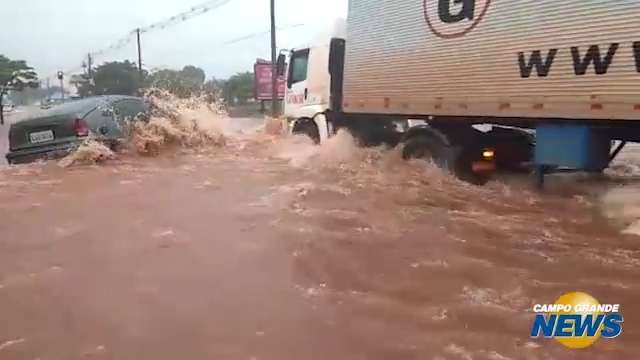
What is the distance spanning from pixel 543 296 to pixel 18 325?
10.5 feet

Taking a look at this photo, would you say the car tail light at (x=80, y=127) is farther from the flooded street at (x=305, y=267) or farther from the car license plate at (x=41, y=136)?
the flooded street at (x=305, y=267)

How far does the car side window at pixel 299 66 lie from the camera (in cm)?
1212

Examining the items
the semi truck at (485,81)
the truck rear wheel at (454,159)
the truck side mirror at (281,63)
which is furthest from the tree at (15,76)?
the truck rear wheel at (454,159)

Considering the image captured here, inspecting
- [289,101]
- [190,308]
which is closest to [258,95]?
[289,101]

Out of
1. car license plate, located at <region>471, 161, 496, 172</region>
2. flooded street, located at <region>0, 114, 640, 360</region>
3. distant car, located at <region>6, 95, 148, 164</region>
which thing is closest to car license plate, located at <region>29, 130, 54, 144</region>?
distant car, located at <region>6, 95, 148, 164</region>

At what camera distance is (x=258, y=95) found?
40.4 meters

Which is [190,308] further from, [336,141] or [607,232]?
[336,141]

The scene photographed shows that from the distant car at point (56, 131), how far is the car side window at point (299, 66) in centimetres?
360

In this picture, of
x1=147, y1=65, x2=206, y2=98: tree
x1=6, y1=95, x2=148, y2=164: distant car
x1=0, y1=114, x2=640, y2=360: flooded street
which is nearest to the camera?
x1=0, y1=114, x2=640, y2=360: flooded street

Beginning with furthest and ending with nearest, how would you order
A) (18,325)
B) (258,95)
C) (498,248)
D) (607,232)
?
(258,95) → (607,232) → (498,248) → (18,325)

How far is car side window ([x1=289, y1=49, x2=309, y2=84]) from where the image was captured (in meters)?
12.1

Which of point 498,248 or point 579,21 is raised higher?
point 579,21

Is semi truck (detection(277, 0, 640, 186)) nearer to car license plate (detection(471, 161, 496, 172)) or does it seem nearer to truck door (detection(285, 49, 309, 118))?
car license plate (detection(471, 161, 496, 172))

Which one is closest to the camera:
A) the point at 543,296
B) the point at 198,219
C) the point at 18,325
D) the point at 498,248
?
the point at 18,325
